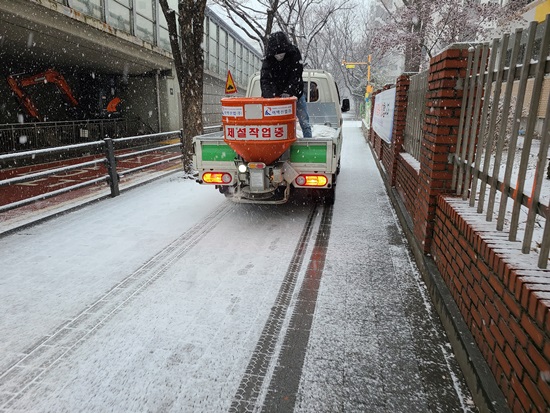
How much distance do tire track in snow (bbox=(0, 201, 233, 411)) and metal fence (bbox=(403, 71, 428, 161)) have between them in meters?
3.44

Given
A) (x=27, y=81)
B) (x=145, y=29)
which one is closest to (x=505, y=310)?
→ (x=27, y=81)

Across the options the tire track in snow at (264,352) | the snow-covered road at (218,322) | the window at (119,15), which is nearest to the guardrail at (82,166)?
the snow-covered road at (218,322)

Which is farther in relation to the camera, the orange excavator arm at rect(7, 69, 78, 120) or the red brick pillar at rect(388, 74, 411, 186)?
the orange excavator arm at rect(7, 69, 78, 120)

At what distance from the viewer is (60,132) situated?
1436 centimetres

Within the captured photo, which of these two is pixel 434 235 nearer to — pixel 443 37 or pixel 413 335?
pixel 413 335

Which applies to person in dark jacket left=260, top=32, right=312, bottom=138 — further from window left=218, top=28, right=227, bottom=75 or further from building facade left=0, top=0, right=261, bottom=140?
window left=218, top=28, right=227, bottom=75

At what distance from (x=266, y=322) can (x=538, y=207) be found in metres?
2.04

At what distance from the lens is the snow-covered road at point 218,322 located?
2342 mm

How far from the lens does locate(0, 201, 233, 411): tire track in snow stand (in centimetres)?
247

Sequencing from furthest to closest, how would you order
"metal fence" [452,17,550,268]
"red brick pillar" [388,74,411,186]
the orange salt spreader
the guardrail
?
"red brick pillar" [388,74,411,186] → the guardrail → the orange salt spreader → "metal fence" [452,17,550,268]

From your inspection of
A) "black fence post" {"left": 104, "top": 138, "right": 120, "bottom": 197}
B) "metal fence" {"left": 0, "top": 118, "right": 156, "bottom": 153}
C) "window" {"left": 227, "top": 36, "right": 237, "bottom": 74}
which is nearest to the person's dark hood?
"black fence post" {"left": 104, "top": 138, "right": 120, "bottom": 197}

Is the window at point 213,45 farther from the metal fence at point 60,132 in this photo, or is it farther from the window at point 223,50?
the metal fence at point 60,132

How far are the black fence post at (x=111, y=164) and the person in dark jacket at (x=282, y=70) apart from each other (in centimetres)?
304

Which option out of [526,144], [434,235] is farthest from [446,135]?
[526,144]
